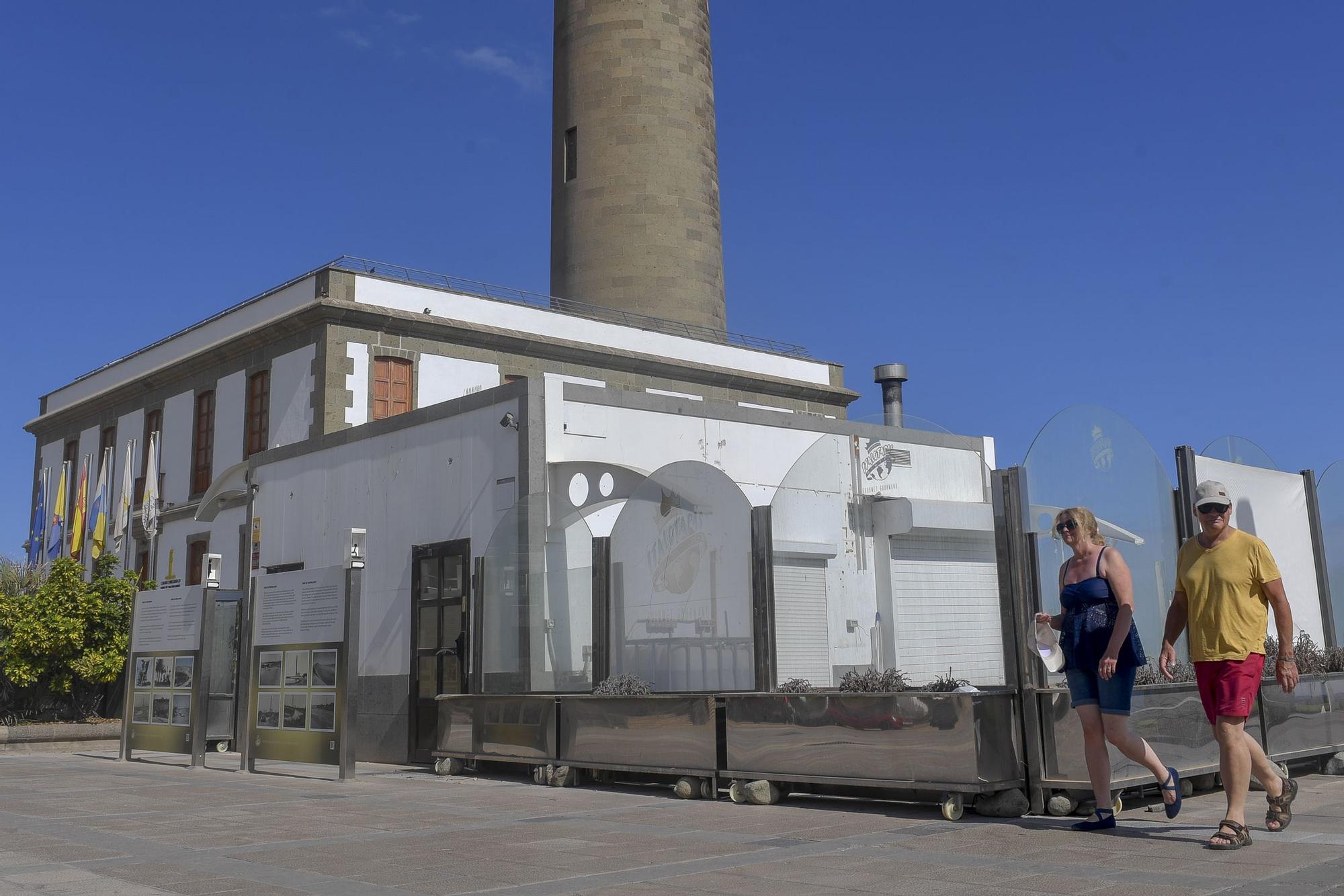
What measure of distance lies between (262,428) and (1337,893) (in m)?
21.3

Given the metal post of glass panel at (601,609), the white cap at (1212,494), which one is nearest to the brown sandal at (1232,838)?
the white cap at (1212,494)

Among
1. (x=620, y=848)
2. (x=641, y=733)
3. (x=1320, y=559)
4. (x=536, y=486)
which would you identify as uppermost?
(x=536, y=486)

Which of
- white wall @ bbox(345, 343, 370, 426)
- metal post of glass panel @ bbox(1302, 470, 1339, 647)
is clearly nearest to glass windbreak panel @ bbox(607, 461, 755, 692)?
metal post of glass panel @ bbox(1302, 470, 1339, 647)

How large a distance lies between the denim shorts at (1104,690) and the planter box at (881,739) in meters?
0.80

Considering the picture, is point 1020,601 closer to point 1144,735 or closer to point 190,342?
point 1144,735

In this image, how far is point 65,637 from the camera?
1847 cm

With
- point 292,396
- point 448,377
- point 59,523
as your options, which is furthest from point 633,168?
point 59,523

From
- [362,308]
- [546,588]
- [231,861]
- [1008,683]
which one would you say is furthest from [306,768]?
[362,308]

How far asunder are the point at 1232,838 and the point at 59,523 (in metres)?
29.8

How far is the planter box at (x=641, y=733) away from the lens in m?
8.89

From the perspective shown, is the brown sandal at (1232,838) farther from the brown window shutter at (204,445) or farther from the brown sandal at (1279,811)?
the brown window shutter at (204,445)

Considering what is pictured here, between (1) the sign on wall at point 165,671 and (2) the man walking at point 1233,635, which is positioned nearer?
(2) the man walking at point 1233,635

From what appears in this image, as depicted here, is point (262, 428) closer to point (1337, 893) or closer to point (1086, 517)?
point (1086, 517)

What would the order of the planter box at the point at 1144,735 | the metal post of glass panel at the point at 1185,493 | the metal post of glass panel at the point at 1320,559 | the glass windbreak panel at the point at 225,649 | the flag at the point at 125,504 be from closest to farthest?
the planter box at the point at 1144,735 < the metal post of glass panel at the point at 1185,493 < the metal post of glass panel at the point at 1320,559 < the glass windbreak panel at the point at 225,649 < the flag at the point at 125,504
